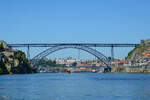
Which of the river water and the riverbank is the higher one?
the riverbank

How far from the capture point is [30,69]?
16250 centimetres

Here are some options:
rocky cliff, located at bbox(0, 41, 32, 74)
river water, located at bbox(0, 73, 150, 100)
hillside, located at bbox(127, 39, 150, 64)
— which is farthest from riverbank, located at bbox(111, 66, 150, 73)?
river water, located at bbox(0, 73, 150, 100)

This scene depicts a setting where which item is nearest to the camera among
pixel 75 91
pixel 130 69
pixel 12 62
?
pixel 75 91

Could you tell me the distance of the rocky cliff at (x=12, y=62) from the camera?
139 m

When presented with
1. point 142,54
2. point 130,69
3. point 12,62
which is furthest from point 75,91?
point 142,54

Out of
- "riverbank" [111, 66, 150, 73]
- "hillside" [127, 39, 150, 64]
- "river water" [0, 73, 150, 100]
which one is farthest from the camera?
"hillside" [127, 39, 150, 64]

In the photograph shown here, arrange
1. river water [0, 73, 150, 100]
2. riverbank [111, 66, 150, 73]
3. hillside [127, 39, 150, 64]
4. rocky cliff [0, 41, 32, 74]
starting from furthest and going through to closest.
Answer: hillside [127, 39, 150, 64] < riverbank [111, 66, 150, 73] < rocky cliff [0, 41, 32, 74] < river water [0, 73, 150, 100]

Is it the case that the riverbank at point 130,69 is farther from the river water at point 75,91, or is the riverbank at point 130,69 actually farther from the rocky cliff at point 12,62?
the river water at point 75,91

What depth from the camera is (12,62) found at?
474 ft

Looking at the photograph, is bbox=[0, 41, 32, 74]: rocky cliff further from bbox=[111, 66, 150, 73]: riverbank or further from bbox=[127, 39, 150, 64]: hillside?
bbox=[127, 39, 150, 64]: hillside

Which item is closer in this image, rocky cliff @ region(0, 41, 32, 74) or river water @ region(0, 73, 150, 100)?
river water @ region(0, 73, 150, 100)

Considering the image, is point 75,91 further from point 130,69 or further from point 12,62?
point 130,69

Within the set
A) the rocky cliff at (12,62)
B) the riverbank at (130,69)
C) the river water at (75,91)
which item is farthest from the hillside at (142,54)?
the river water at (75,91)

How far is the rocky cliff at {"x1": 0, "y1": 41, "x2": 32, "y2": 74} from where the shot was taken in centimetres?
13862
